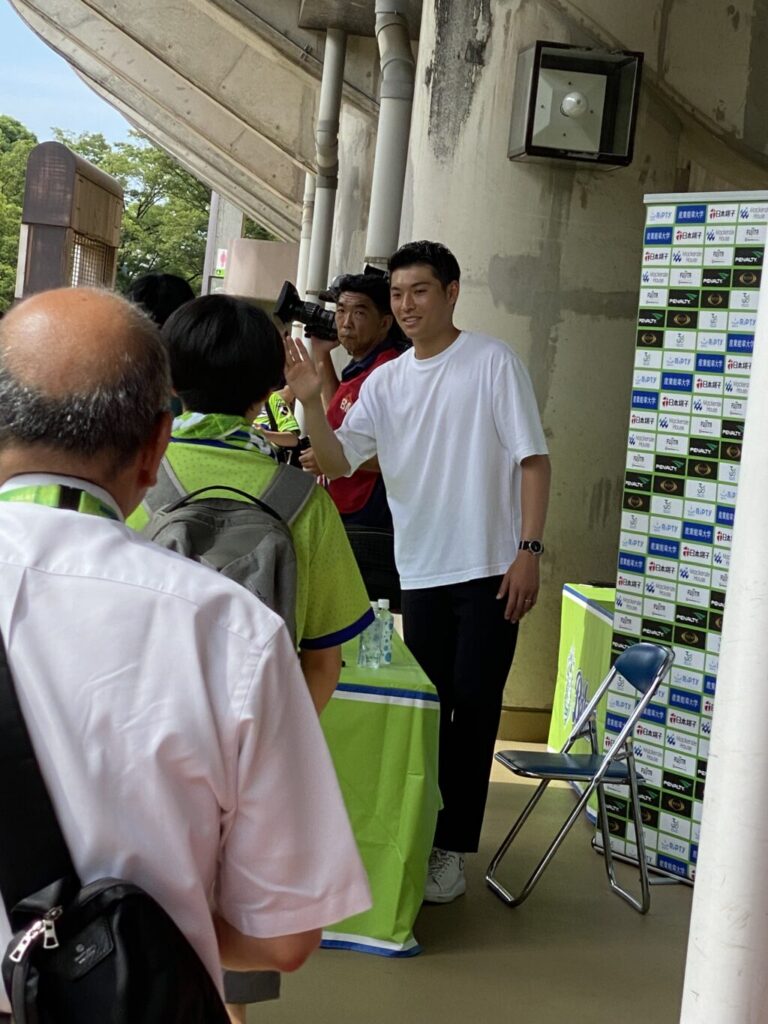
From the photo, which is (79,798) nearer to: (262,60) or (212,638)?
(212,638)

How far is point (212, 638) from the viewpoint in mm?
1313

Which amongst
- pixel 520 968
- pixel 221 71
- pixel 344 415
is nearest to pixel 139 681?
pixel 520 968

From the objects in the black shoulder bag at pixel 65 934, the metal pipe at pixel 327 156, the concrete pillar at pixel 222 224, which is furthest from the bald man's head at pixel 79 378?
the concrete pillar at pixel 222 224

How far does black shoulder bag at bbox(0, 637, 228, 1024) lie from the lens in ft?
3.97

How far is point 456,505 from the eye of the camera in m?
4.25

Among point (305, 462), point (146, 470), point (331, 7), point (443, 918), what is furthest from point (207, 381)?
point (331, 7)

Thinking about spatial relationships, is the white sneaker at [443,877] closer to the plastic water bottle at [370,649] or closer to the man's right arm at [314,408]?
the plastic water bottle at [370,649]

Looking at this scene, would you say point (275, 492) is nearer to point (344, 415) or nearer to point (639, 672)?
point (639, 672)

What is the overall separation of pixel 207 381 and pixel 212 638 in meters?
1.35

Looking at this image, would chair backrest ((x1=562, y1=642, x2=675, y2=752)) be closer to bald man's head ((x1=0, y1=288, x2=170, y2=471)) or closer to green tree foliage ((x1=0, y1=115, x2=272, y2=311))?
bald man's head ((x1=0, y1=288, x2=170, y2=471))

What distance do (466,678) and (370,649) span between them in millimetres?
490

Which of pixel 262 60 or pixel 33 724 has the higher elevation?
pixel 262 60

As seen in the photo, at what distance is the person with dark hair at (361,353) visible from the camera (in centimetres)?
548

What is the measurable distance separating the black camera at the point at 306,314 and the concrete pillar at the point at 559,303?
747mm
